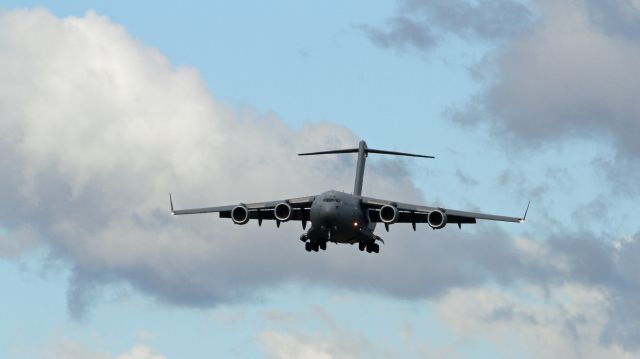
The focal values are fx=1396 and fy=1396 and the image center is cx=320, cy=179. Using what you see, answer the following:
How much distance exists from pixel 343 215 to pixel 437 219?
6000 millimetres

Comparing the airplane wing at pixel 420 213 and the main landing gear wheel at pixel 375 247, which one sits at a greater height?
the airplane wing at pixel 420 213

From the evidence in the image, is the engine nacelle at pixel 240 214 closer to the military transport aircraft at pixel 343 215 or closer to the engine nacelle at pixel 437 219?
the military transport aircraft at pixel 343 215

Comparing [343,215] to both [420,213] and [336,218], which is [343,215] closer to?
[336,218]

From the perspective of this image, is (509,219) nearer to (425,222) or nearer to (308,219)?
(425,222)

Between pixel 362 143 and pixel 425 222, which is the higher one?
pixel 362 143

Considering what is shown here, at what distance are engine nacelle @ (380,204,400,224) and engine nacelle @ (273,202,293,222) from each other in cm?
493

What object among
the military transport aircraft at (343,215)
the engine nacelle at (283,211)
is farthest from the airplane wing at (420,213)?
the engine nacelle at (283,211)

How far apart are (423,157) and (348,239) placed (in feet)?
19.6

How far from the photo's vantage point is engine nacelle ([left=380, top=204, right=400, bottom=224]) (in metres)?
74.6

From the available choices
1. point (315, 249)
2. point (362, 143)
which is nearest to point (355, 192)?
point (362, 143)

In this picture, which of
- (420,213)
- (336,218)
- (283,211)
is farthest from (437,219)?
(283,211)

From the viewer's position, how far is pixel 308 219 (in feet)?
253

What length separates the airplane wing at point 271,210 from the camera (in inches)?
2943

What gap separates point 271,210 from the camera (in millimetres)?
→ 77625
